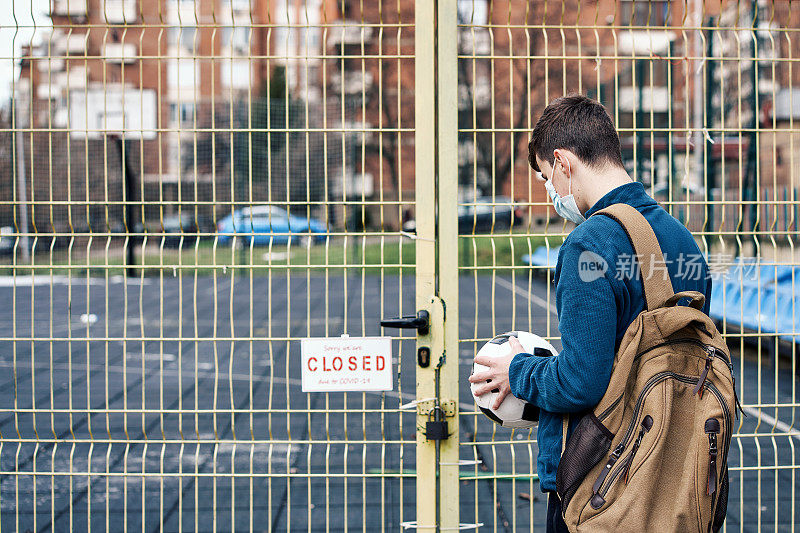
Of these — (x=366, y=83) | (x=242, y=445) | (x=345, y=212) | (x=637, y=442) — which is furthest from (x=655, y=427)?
(x=242, y=445)

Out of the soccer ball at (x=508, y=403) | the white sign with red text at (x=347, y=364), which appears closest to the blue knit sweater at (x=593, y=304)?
the soccer ball at (x=508, y=403)

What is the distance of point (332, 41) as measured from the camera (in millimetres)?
3131

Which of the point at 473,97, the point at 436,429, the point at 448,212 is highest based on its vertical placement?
the point at 473,97

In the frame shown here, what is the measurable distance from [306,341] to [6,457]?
3.92m

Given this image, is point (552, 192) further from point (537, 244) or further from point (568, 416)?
point (537, 244)

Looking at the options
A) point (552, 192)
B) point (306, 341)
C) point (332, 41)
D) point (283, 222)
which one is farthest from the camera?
point (283, 222)

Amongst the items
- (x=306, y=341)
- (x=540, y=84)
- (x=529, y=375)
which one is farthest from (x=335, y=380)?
(x=540, y=84)

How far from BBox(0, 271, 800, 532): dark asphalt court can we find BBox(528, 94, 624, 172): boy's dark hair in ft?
2.50

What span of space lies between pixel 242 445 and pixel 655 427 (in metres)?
4.38

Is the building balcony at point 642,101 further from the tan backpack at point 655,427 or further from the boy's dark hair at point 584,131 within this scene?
the tan backpack at point 655,427

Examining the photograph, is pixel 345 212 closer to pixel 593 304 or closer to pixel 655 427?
pixel 593 304

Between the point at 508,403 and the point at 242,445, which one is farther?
the point at 242,445

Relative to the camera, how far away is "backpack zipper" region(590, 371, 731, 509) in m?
1.88

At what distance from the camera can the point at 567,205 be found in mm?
2236
